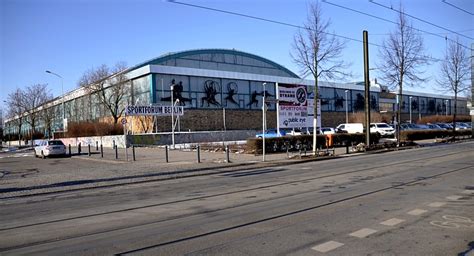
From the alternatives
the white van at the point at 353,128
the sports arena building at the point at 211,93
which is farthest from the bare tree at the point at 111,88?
the white van at the point at 353,128

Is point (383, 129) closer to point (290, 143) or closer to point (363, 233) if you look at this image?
point (290, 143)

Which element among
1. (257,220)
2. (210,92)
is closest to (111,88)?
(210,92)

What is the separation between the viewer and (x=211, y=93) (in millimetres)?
65625

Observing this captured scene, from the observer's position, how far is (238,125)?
68312 mm

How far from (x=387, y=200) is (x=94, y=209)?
22.5 feet

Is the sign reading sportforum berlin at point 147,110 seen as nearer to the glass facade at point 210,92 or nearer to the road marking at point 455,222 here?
the glass facade at point 210,92

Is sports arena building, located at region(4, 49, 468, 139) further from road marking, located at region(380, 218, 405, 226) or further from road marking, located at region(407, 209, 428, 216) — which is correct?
road marking, located at region(380, 218, 405, 226)

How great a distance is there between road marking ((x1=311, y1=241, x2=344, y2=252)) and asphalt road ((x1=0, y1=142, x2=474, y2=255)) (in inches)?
0.6

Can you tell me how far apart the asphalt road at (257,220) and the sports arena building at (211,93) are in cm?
3528

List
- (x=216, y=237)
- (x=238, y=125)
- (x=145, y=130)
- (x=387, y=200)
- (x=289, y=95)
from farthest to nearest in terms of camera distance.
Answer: (x=238, y=125), (x=145, y=130), (x=289, y=95), (x=387, y=200), (x=216, y=237)

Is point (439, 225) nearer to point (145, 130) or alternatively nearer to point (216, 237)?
point (216, 237)

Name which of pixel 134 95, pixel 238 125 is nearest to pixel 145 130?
pixel 134 95

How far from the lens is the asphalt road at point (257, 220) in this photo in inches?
239

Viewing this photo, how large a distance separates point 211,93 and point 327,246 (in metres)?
60.3
